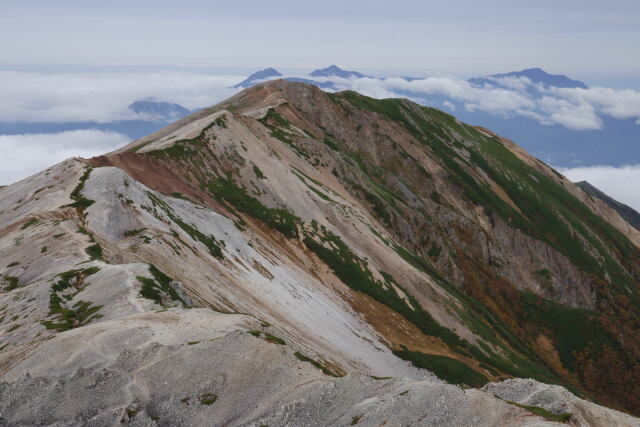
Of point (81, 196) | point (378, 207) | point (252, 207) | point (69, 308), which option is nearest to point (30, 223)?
point (81, 196)

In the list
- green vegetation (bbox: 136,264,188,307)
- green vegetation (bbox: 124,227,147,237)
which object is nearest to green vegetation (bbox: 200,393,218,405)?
green vegetation (bbox: 136,264,188,307)

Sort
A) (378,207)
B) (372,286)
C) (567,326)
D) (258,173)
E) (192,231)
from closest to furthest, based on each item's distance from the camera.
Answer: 1. (192,231)
2. (372,286)
3. (258,173)
4. (567,326)
5. (378,207)

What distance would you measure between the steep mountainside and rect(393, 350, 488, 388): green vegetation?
413 millimetres

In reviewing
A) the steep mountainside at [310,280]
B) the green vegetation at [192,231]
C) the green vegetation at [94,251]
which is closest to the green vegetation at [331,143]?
the steep mountainside at [310,280]

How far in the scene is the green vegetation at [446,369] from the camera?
218 feet

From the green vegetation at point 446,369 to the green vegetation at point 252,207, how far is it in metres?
28.0

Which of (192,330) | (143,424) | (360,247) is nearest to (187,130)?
(360,247)

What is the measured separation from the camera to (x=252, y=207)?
8369cm

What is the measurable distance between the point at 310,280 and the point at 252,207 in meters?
18.1

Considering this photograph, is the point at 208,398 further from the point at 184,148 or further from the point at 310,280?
the point at 184,148

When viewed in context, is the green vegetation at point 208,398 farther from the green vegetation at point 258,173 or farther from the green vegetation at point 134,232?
the green vegetation at point 258,173

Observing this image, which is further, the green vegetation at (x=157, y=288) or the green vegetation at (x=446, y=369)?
the green vegetation at (x=446, y=369)

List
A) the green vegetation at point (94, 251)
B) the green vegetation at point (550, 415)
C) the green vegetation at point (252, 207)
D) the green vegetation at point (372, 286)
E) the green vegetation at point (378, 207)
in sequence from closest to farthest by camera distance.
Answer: the green vegetation at point (550, 415)
the green vegetation at point (94, 251)
the green vegetation at point (372, 286)
the green vegetation at point (252, 207)
the green vegetation at point (378, 207)

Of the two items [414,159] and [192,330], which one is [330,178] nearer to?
[414,159]
